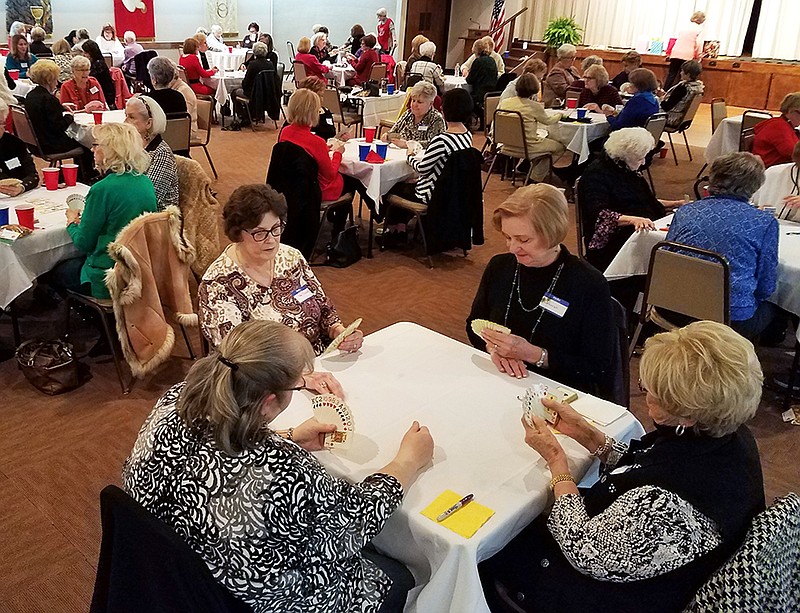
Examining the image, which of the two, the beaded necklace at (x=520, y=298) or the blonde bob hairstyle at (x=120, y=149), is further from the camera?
the blonde bob hairstyle at (x=120, y=149)

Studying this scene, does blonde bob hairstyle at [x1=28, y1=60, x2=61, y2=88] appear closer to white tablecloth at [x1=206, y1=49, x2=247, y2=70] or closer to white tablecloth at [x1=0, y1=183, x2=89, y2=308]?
white tablecloth at [x1=0, y1=183, x2=89, y2=308]

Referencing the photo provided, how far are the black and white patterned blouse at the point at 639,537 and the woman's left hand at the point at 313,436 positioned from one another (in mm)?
638

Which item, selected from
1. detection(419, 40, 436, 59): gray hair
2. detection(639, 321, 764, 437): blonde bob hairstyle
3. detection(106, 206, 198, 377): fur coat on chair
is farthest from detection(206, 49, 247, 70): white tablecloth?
detection(639, 321, 764, 437): blonde bob hairstyle

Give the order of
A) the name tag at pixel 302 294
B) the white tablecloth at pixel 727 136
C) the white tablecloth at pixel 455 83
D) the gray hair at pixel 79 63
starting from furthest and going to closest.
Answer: the white tablecloth at pixel 455 83 → the white tablecloth at pixel 727 136 → the gray hair at pixel 79 63 → the name tag at pixel 302 294

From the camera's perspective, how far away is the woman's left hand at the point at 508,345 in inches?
92.4

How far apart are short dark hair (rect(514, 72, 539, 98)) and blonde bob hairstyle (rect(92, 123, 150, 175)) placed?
4.33 metres

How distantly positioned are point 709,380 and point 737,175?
7.28 ft

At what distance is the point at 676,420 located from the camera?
64.9 inches

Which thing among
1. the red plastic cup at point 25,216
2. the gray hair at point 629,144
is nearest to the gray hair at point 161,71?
the red plastic cup at point 25,216

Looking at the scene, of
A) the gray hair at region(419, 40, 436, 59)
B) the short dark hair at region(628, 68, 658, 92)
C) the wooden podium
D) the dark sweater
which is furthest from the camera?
Result: the wooden podium

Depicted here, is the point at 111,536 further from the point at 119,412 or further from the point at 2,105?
the point at 2,105

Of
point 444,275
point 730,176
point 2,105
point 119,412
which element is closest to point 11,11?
point 2,105

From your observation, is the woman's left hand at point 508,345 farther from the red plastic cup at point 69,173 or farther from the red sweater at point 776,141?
the red sweater at point 776,141

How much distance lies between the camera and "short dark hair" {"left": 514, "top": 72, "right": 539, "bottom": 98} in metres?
6.91
